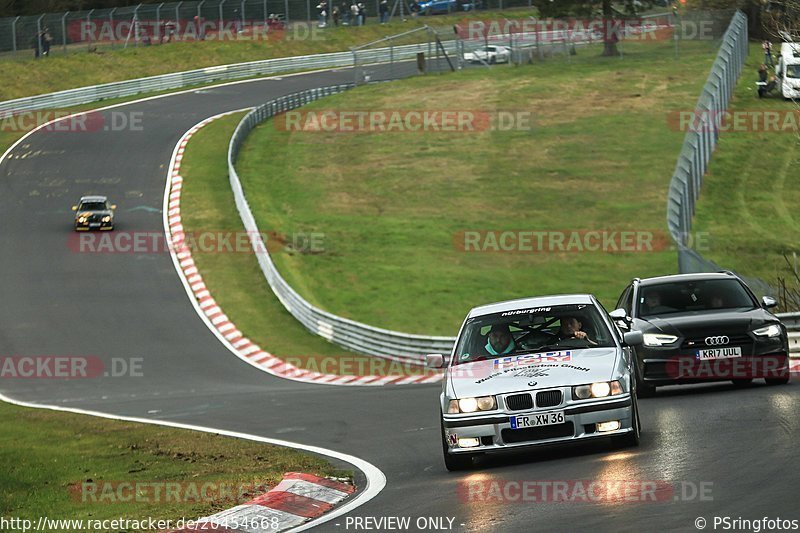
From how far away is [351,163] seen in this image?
1911 inches

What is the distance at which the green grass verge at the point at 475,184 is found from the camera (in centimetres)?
3388

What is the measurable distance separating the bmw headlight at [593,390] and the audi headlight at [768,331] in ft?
15.0

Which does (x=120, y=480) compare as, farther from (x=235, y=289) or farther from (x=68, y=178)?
(x=68, y=178)

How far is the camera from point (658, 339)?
15414 mm

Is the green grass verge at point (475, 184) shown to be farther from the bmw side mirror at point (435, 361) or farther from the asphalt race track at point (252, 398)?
the bmw side mirror at point (435, 361)

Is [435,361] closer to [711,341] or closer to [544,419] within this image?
[544,419]

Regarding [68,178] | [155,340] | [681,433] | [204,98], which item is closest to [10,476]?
[681,433]

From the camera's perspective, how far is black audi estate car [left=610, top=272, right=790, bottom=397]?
1516cm

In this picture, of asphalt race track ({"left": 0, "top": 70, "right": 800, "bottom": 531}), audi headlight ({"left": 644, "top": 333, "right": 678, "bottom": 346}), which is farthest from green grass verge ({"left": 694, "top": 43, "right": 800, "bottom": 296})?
audi headlight ({"left": 644, "top": 333, "right": 678, "bottom": 346})

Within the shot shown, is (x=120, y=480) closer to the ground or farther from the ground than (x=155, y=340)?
farther from the ground

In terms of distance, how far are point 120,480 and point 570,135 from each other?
38721 mm

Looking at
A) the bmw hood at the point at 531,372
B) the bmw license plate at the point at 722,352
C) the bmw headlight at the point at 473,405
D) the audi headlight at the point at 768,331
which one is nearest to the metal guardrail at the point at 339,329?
the bmw license plate at the point at 722,352

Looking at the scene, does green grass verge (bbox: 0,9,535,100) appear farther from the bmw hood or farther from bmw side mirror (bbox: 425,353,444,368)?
the bmw hood

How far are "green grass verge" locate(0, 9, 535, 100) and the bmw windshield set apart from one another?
→ 171 ft
